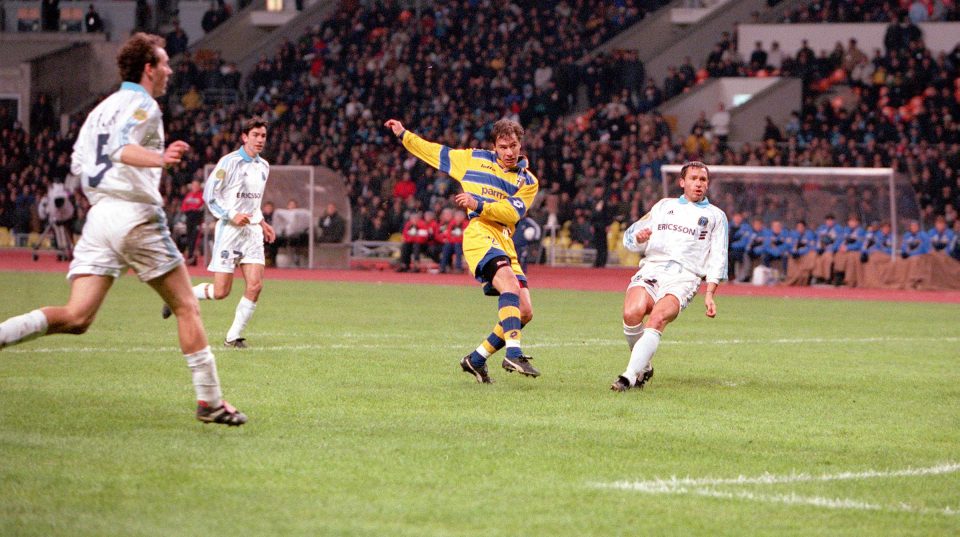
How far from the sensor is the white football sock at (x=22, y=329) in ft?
24.2

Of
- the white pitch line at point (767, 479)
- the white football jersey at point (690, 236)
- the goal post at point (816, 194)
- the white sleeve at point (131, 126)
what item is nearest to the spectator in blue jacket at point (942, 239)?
the goal post at point (816, 194)

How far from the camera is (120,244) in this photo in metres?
7.45

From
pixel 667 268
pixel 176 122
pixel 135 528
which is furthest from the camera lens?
pixel 176 122

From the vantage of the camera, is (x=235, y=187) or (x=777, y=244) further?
(x=777, y=244)

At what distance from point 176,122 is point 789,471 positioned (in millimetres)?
37115

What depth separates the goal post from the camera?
2975 centimetres

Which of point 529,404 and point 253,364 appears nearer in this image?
point 529,404

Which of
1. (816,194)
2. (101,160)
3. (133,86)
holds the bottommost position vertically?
(816,194)

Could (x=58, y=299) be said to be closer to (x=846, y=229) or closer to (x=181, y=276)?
(x=181, y=276)

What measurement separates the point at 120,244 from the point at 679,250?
200 inches

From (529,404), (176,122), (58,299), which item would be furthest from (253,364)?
(176,122)

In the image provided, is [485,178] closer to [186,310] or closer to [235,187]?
[186,310]

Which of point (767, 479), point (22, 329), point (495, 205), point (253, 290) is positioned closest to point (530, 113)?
point (253, 290)

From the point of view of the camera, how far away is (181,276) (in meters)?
7.68
